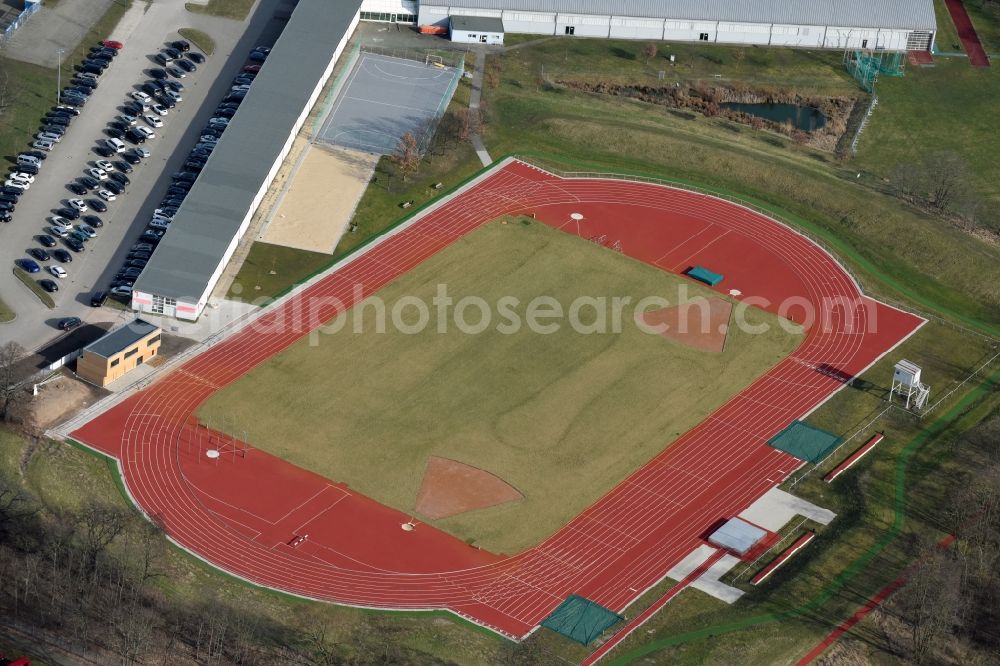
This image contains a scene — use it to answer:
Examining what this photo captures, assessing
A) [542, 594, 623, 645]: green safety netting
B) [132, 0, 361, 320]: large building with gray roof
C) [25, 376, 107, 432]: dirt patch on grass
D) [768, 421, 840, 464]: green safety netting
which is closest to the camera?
[542, 594, 623, 645]: green safety netting

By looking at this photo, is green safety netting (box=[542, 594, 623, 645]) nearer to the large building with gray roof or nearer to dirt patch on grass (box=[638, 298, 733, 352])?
dirt patch on grass (box=[638, 298, 733, 352])

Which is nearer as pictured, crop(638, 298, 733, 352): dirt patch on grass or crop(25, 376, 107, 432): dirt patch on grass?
crop(25, 376, 107, 432): dirt patch on grass

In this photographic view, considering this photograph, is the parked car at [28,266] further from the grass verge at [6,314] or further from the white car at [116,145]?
the white car at [116,145]

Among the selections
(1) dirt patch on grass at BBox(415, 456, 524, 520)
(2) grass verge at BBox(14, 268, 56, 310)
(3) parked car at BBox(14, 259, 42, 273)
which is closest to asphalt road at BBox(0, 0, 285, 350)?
(2) grass verge at BBox(14, 268, 56, 310)

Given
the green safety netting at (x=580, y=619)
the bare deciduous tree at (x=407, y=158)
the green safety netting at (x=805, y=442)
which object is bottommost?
the green safety netting at (x=580, y=619)

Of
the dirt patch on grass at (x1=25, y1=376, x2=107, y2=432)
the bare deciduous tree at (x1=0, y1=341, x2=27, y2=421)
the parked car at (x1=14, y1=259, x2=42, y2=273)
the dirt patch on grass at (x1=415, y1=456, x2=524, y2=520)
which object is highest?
the parked car at (x1=14, y1=259, x2=42, y2=273)

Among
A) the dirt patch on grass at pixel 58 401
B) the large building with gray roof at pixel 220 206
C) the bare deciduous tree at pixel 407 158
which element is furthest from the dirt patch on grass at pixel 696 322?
the dirt patch on grass at pixel 58 401
